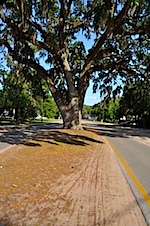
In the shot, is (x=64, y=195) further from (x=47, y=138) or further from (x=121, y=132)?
(x=121, y=132)

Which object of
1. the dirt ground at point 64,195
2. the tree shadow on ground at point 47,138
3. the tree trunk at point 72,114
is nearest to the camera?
the dirt ground at point 64,195

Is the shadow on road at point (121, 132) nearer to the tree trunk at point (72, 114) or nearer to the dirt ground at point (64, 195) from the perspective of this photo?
the tree trunk at point (72, 114)

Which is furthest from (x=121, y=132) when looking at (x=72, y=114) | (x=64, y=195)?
(x=64, y=195)

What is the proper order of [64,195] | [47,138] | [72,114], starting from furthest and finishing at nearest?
[72,114] → [47,138] → [64,195]

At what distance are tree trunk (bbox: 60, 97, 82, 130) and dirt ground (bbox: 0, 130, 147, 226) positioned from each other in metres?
14.1

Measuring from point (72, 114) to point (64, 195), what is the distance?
59.4 ft

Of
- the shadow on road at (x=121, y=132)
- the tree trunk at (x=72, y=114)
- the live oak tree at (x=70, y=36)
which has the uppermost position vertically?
the live oak tree at (x=70, y=36)

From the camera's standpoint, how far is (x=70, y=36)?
83.3 feet

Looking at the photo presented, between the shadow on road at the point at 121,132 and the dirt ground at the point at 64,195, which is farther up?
the shadow on road at the point at 121,132

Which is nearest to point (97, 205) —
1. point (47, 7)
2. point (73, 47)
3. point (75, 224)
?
Result: point (75, 224)

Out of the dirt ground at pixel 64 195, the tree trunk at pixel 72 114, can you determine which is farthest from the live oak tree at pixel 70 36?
the dirt ground at pixel 64 195

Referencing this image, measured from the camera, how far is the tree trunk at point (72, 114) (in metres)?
23.7

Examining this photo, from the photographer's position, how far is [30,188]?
20.6 ft

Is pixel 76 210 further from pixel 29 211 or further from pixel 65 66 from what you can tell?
pixel 65 66
